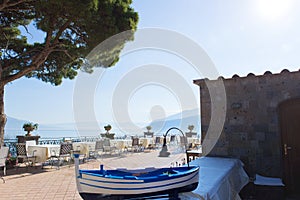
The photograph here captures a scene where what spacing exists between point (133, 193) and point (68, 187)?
3108 mm

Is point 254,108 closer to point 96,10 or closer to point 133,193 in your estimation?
point 133,193

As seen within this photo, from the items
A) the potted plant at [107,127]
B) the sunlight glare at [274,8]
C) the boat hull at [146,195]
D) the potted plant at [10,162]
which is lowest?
the potted plant at [10,162]

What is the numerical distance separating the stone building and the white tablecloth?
0.36 meters

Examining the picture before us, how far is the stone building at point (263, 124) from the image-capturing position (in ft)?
13.9

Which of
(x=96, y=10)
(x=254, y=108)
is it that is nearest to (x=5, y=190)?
(x=96, y=10)

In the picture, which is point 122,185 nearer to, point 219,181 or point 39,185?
point 219,181

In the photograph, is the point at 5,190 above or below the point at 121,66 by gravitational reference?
below

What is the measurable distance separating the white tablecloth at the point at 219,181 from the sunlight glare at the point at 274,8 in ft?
11.4

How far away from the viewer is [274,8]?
197 inches

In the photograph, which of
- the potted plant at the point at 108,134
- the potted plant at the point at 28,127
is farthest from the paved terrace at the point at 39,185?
the potted plant at the point at 108,134

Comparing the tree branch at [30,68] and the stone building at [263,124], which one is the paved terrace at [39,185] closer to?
the tree branch at [30,68]

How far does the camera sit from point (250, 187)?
14.0 ft

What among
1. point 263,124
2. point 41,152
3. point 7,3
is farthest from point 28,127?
point 263,124

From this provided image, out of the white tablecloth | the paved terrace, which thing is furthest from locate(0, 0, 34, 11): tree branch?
the white tablecloth
